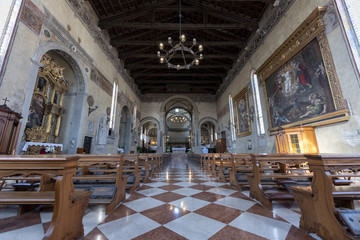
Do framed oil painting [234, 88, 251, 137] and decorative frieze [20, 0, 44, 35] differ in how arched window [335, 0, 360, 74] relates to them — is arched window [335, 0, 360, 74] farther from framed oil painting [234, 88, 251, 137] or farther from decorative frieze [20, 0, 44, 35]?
decorative frieze [20, 0, 44, 35]

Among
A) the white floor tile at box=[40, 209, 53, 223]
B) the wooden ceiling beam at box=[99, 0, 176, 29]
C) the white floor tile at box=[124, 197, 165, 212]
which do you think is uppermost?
the wooden ceiling beam at box=[99, 0, 176, 29]

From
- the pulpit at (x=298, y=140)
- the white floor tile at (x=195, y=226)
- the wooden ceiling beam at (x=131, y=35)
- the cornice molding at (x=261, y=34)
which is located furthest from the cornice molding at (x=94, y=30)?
the pulpit at (x=298, y=140)

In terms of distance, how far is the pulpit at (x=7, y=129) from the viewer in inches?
125

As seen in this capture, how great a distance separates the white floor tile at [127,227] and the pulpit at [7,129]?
3.57 meters

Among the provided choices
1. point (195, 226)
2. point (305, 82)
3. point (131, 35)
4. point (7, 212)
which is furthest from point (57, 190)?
point (131, 35)

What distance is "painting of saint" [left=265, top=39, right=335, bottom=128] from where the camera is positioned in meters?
4.21

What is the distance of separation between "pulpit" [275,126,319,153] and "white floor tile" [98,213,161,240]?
5.21m

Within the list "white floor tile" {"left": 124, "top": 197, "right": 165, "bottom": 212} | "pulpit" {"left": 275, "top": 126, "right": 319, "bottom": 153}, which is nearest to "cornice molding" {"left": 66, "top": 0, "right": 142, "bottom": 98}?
"white floor tile" {"left": 124, "top": 197, "right": 165, "bottom": 212}

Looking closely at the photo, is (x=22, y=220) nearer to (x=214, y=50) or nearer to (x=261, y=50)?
(x=261, y=50)

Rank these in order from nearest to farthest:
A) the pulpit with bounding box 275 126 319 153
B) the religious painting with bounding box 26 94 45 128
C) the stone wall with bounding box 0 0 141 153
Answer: the stone wall with bounding box 0 0 141 153, the pulpit with bounding box 275 126 319 153, the religious painting with bounding box 26 94 45 128

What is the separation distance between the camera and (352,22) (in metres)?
3.55

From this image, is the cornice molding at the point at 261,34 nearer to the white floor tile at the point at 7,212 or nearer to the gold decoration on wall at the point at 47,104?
the white floor tile at the point at 7,212

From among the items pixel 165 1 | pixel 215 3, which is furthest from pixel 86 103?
pixel 215 3

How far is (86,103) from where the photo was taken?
6.45 meters
